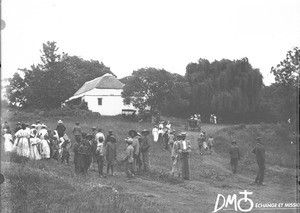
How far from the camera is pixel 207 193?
12773 mm

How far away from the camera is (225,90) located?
39.7m

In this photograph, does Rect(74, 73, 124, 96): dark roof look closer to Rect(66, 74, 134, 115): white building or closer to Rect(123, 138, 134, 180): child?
Rect(66, 74, 134, 115): white building

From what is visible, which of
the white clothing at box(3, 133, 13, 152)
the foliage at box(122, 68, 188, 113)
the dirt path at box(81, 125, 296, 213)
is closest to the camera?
the dirt path at box(81, 125, 296, 213)

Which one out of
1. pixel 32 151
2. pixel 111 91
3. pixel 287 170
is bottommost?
pixel 287 170

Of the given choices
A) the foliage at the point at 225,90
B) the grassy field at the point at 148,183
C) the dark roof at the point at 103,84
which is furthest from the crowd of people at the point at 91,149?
the foliage at the point at 225,90

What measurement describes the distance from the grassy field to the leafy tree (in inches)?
58.0

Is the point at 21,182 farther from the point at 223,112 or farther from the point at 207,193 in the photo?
the point at 223,112

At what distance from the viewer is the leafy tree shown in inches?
556

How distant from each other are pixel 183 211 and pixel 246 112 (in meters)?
30.5

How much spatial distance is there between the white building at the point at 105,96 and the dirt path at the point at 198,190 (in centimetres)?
1272

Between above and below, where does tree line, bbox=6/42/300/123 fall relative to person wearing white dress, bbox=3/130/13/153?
above

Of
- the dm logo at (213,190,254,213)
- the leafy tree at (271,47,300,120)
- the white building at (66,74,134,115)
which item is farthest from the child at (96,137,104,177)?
the white building at (66,74,134,115)

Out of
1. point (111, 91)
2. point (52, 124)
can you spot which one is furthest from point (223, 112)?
point (52, 124)

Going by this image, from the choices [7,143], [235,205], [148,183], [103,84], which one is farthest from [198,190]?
[103,84]
